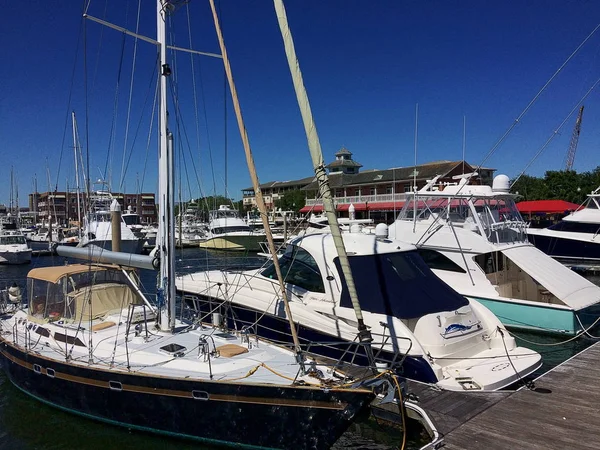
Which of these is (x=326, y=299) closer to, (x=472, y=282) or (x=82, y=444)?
(x=82, y=444)

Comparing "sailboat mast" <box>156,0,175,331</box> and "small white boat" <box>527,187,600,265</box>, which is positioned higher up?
"sailboat mast" <box>156,0,175,331</box>

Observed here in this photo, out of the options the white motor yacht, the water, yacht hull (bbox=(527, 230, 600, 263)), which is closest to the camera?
the water

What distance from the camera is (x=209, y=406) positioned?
6773mm

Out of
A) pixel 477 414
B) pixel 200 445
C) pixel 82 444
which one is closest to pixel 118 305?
pixel 82 444

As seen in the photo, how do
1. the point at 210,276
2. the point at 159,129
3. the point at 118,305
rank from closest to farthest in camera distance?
the point at 159,129 < the point at 118,305 < the point at 210,276

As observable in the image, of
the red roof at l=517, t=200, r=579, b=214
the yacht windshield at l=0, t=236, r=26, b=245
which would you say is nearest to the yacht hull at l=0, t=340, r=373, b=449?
the yacht windshield at l=0, t=236, r=26, b=245

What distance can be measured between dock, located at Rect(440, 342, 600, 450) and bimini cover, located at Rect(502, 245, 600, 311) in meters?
5.42

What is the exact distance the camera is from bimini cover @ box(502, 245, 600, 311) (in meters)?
13.3

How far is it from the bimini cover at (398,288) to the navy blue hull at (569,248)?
75.3 feet

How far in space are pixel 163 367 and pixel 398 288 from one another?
493 centimetres

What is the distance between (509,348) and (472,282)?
18.4 feet

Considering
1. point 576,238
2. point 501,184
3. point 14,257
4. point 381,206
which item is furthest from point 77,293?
point 381,206

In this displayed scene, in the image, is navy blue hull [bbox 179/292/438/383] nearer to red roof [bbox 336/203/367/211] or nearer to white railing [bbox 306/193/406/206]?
white railing [bbox 306/193/406/206]

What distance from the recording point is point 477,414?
7.03 m
